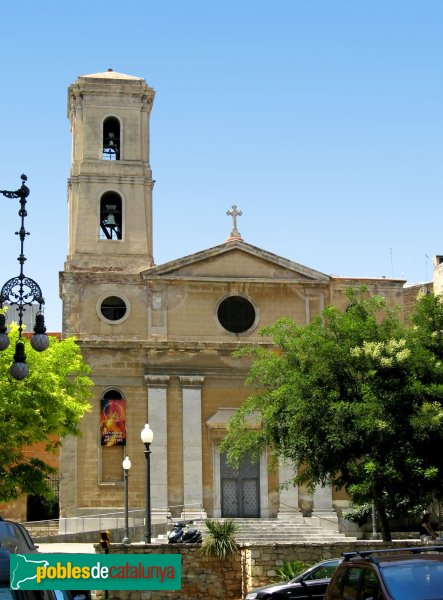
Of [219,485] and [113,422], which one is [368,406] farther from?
[113,422]

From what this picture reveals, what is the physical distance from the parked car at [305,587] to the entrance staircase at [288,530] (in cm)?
1536

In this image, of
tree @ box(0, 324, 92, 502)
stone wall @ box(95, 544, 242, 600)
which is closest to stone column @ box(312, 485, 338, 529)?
tree @ box(0, 324, 92, 502)

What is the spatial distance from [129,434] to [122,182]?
10410mm

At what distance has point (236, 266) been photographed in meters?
42.6

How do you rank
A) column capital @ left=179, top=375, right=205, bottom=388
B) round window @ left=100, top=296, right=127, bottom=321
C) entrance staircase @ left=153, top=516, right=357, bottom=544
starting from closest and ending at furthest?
entrance staircase @ left=153, top=516, right=357, bottom=544 → column capital @ left=179, top=375, right=205, bottom=388 → round window @ left=100, top=296, right=127, bottom=321

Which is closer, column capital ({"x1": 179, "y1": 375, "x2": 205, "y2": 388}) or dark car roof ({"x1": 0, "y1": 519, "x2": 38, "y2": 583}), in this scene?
dark car roof ({"x1": 0, "y1": 519, "x2": 38, "y2": 583})

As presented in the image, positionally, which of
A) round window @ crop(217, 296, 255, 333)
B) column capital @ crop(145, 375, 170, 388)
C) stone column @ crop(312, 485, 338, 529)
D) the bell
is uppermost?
the bell

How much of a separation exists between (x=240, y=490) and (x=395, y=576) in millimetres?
31849

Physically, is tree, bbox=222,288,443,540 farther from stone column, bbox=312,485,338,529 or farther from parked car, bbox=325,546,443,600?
parked car, bbox=325,546,443,600

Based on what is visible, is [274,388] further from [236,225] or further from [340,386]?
[236,225]

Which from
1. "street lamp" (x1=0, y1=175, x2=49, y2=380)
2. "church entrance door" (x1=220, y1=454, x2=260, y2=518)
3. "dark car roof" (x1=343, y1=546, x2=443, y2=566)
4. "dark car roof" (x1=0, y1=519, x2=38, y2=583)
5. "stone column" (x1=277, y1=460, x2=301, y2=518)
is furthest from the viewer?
"church entrance door" (x1=220, y1=454, x2=260, y2=518)

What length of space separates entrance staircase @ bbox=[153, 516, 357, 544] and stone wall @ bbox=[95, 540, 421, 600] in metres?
11.9

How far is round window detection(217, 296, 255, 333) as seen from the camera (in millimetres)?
42406

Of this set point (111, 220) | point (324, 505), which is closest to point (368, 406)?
point (324, 505)
